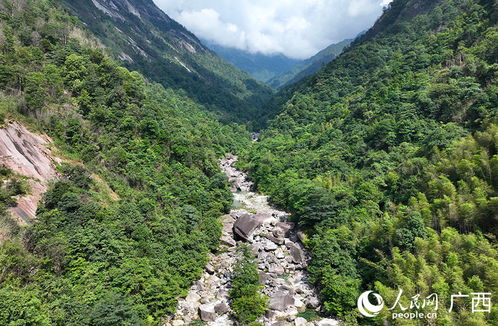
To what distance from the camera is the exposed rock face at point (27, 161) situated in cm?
2027

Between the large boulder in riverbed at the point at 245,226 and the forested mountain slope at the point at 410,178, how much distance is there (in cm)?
603

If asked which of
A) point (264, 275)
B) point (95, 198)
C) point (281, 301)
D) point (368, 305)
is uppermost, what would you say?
point (368, 305)

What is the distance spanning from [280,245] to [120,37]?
119156 mm

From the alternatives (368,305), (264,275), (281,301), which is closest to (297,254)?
(264,275)

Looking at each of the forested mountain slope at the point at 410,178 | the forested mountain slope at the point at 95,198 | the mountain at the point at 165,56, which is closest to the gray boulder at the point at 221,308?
the forested mountain slope at the point at 95,198

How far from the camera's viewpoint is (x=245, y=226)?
115 feet

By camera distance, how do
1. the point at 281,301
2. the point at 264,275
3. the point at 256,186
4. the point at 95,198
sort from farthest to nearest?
1. the point at 256,186
2. the point at 264,275
3. the point at 95,198
4. the point at 281,301

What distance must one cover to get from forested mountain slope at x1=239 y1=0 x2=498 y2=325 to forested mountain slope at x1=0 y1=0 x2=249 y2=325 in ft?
44.6

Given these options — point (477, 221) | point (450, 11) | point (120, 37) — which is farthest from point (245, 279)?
point (120, 37)

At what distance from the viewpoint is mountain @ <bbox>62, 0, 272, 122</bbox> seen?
354ft

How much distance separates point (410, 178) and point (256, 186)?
2825 centimetres

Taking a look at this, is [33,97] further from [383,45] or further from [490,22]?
[383,45]

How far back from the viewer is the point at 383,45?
277 feet

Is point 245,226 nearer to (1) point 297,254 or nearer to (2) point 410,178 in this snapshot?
(1) point 297,254
